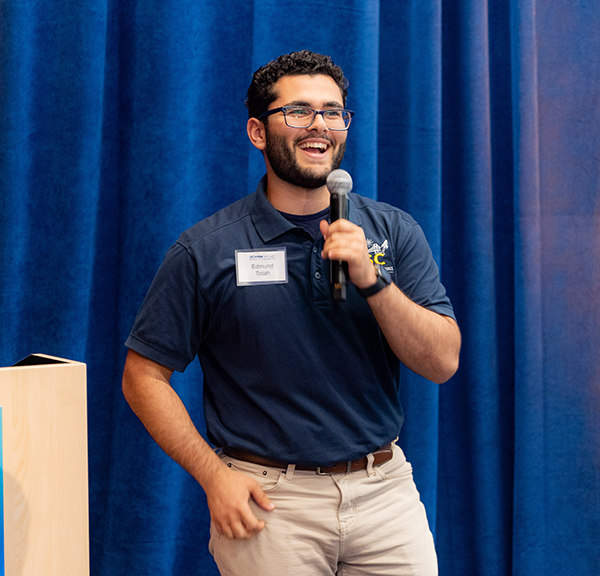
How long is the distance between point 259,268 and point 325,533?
0.55 metres

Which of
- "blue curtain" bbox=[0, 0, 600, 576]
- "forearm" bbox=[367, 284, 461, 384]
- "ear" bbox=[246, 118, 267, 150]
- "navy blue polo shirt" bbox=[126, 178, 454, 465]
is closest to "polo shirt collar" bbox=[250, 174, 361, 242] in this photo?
"navy blue polo shirt" bbox=[126, 178, 454, 465]

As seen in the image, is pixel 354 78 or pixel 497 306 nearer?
pixel 354 78

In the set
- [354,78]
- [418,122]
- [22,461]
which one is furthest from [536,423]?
[22,461]

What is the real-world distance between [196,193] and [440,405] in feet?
3.56

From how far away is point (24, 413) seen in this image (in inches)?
39.1

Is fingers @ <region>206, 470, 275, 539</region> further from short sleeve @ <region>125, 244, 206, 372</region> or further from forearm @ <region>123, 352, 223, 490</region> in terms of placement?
short sleeve @ <region>125, 244, 206, 372</region>

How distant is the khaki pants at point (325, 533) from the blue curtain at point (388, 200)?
2.36 ft

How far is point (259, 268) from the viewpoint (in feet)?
4.24

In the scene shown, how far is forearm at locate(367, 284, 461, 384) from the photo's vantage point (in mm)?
1192

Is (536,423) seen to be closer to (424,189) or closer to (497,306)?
(497,306)

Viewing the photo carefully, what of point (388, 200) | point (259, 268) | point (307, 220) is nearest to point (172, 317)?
point (259, 268)

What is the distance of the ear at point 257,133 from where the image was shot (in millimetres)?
1460

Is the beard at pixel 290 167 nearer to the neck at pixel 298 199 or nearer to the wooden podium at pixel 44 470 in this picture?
the neck at pixel 298 199

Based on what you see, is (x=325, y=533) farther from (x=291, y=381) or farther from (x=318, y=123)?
(x=318, y=123)
